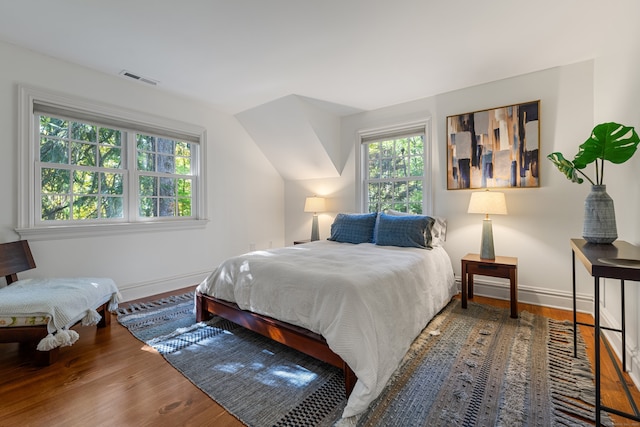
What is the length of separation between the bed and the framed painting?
0.87 m

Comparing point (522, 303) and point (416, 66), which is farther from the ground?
point (416, 66)

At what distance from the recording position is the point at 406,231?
118 inches

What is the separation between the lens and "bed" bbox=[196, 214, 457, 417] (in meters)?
1.56

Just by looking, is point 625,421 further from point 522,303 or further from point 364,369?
point 522,303

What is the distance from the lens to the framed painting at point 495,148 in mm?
2949

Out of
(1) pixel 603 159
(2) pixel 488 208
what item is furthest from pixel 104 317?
(1) pixel 603 159

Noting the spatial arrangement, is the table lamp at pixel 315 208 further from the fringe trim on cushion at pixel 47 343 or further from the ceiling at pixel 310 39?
the fringe trim on cushion at pixel 47 343

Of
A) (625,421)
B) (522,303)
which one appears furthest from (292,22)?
(522,303)

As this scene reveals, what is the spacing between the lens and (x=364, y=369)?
A: 1.48 metres

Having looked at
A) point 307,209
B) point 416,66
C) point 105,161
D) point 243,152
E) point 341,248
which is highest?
point 416,66

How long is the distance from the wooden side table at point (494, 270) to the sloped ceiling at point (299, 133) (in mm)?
2284

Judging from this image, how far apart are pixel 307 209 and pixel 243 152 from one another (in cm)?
133

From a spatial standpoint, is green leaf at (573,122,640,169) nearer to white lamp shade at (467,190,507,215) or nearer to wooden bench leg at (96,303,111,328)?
white lamp shade at (467,190,507,215)

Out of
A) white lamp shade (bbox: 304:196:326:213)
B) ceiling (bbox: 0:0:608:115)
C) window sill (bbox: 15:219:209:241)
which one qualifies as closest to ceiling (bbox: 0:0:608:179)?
ceiling (bbox: 0:0:608:115)
